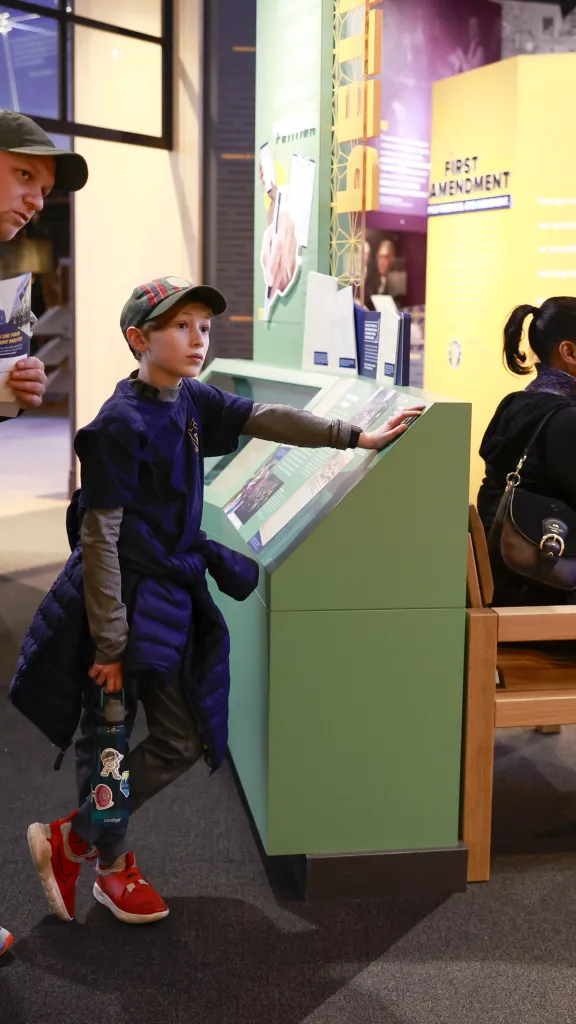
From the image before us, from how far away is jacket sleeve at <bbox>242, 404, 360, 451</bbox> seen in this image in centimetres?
274

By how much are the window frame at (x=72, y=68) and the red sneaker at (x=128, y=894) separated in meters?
5.50

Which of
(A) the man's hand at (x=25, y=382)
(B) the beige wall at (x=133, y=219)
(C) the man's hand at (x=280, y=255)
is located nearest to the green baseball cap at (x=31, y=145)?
(A) the man's hand at (x=25, y=382)

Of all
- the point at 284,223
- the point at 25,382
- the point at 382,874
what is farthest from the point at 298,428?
the point at 284,223

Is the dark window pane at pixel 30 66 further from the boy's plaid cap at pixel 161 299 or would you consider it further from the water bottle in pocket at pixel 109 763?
the water bottle in pocket at pixel 109 763

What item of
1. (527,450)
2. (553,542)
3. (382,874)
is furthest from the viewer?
(527,450)

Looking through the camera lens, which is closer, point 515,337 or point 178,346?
point 178,346

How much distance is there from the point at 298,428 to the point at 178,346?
0.40 meters

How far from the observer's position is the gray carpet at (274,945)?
91.5 inches

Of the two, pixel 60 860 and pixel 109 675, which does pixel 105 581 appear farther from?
pixel 60 860

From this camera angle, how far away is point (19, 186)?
7.62 feet

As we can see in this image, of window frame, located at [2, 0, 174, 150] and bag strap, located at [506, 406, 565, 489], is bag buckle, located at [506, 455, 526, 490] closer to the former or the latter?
bag strap, located at [506, 406, 565, 489]

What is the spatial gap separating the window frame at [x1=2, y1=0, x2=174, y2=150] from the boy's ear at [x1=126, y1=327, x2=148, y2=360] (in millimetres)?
5036

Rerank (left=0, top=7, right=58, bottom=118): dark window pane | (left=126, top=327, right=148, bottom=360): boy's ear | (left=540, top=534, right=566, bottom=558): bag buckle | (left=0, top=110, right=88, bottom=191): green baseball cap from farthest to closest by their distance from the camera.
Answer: (left=0, top=7, right=58, bottom=118): dark window pane
(left=540, top=534, right=566, bottom=558): bag buckle
(left=126, top=327, right=148, bottom=360): boy's ear
(left=0, top=110, right=88, bottom=191): green baseball cap

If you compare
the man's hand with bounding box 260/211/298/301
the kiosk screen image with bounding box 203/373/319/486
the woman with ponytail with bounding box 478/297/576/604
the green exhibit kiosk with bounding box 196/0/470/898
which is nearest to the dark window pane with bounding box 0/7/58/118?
the man's hand with bounding box 260/211/298/301
